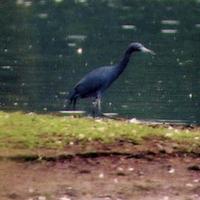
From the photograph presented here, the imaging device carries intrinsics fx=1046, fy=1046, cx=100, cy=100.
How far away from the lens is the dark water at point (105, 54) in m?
17.8

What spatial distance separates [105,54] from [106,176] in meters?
15.2

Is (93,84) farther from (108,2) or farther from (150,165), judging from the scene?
(108,2)

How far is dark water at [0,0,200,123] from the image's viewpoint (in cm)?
1777

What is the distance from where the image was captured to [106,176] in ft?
A: 31.4

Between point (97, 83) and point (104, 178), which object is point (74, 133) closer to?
point (104, 178)

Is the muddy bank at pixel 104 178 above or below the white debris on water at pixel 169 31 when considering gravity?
below

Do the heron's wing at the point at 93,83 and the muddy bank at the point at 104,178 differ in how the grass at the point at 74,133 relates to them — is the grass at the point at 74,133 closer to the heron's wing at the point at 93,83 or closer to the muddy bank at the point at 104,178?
the muddy bank at the point at 104,178

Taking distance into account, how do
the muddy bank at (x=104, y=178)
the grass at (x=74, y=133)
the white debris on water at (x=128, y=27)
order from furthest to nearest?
the white debris on water at (x=128, y=27) → the grass at (x=74, y=133) → the muddy bank at (x=104, y=178)

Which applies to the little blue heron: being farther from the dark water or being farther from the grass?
the grass

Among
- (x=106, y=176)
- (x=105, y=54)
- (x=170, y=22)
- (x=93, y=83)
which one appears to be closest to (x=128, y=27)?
(x=170, y=22)

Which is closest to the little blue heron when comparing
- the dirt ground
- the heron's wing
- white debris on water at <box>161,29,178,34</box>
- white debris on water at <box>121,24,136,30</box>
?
the heron's wing

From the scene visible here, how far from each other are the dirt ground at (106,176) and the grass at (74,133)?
0.21m

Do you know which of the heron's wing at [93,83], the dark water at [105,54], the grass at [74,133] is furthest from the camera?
the dark water at [105,54]

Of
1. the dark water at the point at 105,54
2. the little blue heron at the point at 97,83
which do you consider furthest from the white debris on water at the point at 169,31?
the little blue heron at the point at 97,83
